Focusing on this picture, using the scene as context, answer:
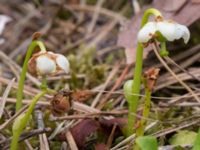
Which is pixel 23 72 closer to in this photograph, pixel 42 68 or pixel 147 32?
pixel 42 68

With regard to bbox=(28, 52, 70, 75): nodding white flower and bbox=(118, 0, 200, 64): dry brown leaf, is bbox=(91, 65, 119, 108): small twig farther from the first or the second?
bbox=(28, 52, 70, 75): nodding white flower

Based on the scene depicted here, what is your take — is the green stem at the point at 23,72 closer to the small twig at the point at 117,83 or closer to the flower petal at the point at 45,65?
the flower petal at the point at 45,65

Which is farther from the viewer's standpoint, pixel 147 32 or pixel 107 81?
pixel 107 81

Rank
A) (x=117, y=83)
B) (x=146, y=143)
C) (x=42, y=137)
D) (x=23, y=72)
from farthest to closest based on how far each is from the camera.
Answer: (x=117, y=83)
(x=42, y=137)
(x=23, y=72)
(x=146, y=143)

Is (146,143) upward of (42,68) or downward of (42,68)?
downward

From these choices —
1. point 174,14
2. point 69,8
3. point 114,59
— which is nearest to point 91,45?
point 114,59

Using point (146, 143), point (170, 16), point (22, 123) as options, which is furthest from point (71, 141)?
point (170, 16)

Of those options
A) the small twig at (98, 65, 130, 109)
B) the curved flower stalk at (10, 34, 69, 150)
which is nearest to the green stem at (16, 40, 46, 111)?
the curved flower stalk at (10, 34, 69, 150)
